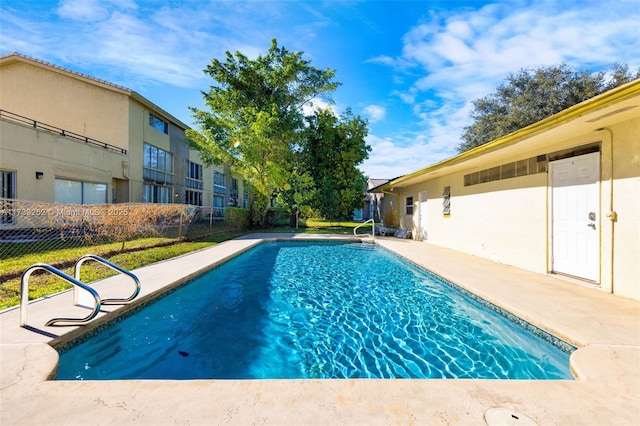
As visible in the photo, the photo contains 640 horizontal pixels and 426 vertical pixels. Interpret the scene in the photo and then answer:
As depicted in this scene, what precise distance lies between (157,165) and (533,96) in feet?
107

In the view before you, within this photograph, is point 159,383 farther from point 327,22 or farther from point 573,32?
point 573,32

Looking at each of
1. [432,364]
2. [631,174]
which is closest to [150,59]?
[432,364]

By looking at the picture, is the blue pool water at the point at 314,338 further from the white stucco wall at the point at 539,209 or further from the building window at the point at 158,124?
the building window at the point at 158,124

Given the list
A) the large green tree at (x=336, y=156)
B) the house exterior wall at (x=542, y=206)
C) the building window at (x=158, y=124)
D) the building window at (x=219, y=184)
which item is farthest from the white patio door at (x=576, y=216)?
the building window at (x=219, y=184)

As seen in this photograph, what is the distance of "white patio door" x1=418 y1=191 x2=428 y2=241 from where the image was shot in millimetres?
12953

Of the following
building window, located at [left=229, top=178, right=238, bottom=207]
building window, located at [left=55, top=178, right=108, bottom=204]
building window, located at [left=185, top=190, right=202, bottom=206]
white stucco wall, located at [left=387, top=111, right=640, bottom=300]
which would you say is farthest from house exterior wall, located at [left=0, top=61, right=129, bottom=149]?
white stucco wall, located at [left=387, top=111, right=640, bottom=300]

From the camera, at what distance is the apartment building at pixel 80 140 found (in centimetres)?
1104

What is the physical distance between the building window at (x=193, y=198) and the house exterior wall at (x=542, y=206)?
765 inches

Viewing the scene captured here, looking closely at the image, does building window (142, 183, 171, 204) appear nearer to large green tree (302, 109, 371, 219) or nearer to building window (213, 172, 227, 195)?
building window (213, 172, 227, 195)

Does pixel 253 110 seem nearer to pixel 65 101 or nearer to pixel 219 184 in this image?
pixel 65 101

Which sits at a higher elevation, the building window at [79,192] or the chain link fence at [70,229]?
the building window at [79,192]

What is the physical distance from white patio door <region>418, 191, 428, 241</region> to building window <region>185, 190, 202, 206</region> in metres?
18.0

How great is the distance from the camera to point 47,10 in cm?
869

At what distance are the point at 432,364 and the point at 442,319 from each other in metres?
1.35
